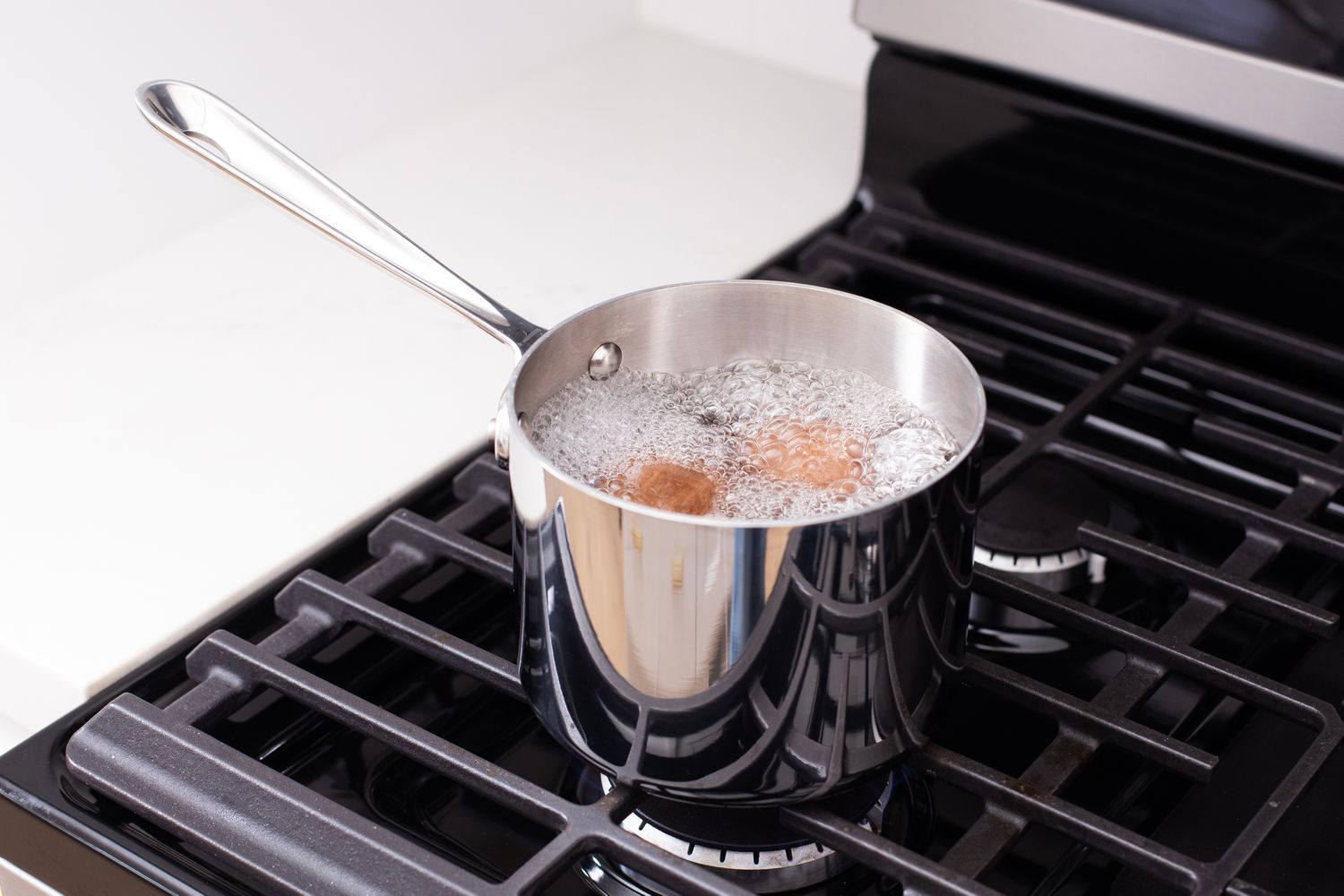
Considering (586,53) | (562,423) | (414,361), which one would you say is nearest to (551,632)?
(562,423)

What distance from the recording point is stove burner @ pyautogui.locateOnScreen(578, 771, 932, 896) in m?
0.56

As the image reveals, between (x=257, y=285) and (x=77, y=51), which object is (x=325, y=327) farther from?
(x=77, y=51)

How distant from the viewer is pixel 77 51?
2.92 feet

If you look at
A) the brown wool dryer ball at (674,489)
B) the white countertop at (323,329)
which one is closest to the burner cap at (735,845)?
the brown wool dryer ball at (674,489)

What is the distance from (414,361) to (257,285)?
5.5 inches

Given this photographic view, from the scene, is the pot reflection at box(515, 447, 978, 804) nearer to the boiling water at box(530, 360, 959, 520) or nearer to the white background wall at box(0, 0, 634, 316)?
the boiling water at box(530, 360, 959, 520)

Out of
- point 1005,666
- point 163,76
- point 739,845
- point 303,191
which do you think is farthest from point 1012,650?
point 163,76

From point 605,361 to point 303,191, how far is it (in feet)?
0.47

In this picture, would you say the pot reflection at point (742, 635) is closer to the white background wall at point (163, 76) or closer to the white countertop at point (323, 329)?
the white countertop at point (323, 329)

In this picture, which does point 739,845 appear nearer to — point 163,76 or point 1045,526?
point 1045,526

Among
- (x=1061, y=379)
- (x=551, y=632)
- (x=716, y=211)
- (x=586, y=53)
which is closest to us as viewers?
(x=551, y=632)

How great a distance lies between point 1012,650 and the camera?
27.0 inches

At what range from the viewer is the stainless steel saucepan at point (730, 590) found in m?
0.47

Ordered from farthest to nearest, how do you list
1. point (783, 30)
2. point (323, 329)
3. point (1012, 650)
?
point (783, 30) < point (323, 329) < point (1012, 650)
